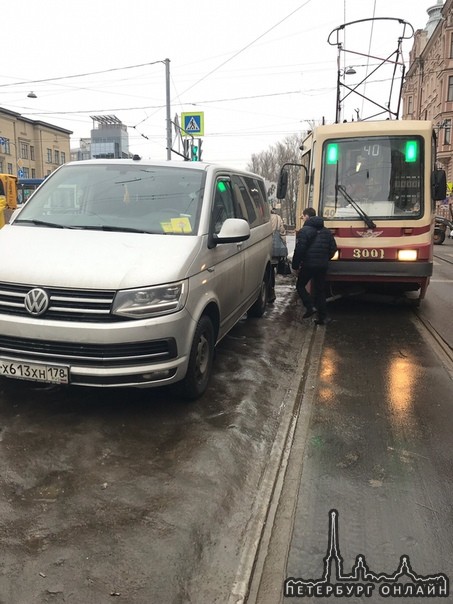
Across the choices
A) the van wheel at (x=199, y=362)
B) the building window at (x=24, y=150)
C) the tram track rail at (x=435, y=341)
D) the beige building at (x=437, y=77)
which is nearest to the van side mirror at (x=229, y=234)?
the van wheel at (x=199, y=362)

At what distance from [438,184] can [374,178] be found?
106 cm

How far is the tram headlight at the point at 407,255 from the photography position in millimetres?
7816

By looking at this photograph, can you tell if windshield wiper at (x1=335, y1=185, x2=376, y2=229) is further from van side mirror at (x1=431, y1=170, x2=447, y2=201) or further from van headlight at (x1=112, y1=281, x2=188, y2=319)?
van headlight at (x1=112, y1=281, x2=188, y2=319)

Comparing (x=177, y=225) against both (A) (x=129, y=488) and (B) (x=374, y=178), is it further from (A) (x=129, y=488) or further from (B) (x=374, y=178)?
(B) (x=374, y=178)

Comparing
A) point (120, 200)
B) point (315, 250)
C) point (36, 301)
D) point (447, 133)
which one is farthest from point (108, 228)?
point (447, 133)

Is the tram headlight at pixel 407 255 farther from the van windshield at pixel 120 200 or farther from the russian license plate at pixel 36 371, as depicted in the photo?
the russian license plate at pixel 36 371

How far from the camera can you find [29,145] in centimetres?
6638

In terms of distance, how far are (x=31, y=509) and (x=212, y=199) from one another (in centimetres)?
307

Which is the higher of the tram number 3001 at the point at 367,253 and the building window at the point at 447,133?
the building window at the point at 447,133

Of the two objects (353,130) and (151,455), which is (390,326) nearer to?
(353,130)

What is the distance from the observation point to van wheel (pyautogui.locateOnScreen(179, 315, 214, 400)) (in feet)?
14.0

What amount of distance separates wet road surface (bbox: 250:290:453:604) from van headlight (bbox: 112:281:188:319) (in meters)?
1.44

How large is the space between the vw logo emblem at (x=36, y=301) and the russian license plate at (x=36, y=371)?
402mm

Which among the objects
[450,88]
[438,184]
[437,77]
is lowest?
[438,184]
